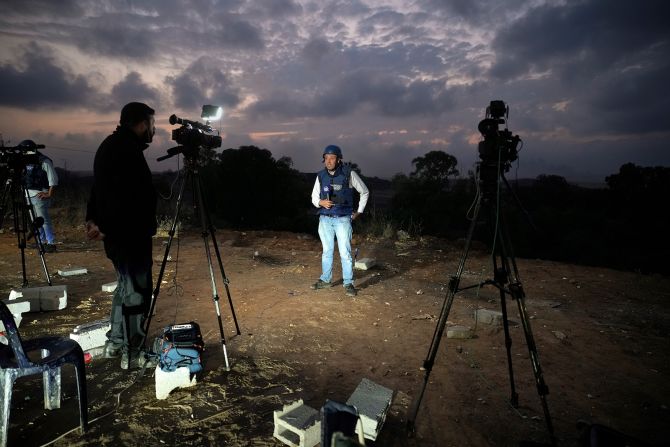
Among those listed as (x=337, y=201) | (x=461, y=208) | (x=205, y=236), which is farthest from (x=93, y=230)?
(x=461, y=208)

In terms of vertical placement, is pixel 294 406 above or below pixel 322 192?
below

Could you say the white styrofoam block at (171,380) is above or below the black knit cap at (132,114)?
below

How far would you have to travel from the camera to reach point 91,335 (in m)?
3.78

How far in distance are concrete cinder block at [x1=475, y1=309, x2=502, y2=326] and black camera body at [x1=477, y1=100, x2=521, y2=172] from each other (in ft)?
9.01

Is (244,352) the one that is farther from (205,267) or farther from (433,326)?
(205,267)

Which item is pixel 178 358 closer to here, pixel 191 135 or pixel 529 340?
pixel 191 135

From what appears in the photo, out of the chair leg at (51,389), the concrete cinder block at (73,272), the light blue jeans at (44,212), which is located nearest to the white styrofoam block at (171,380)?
the chair leg at (51,389)

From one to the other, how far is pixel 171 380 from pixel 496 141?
337 centimetres

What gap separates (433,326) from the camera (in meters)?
5.00

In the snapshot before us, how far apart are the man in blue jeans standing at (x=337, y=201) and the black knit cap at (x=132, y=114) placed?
3053mm

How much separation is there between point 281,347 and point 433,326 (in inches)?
84.5

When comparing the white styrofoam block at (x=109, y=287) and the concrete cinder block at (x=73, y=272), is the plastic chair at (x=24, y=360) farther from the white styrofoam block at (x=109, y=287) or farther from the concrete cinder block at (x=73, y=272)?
the concrete cinder block at (x=73, y=272)

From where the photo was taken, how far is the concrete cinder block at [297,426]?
2.48 meters

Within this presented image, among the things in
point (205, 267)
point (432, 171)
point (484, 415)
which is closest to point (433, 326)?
point (484, 415)
